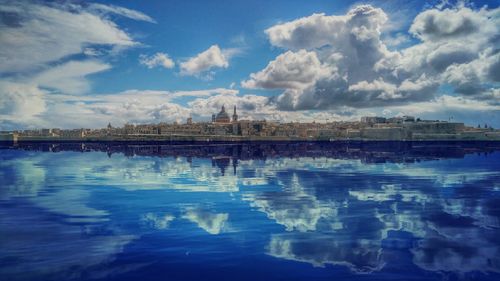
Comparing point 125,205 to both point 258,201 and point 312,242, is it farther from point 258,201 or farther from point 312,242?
point 312,242

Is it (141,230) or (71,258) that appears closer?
(71,258)

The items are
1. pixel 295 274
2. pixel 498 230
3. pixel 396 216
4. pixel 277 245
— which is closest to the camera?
pixel 295 274

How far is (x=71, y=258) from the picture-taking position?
18.4m

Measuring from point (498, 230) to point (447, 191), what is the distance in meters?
15.4

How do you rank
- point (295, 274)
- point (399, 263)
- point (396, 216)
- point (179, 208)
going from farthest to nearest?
1. point (179, 208)
2. point (396, 216)
3. point (399, 263)
4. point (295, 274)

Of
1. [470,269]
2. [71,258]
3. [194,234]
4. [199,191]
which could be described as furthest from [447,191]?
[71,258]

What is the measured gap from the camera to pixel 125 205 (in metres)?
30.9

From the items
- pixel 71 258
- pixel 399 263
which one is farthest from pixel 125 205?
pixel 399 263

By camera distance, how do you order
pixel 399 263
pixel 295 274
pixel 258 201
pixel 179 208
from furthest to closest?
pixel 258 201 < pixel 179 208 < pixel 399 263 < pixel 295 274

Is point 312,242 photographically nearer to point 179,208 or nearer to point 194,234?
point 194,234

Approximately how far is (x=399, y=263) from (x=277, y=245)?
5.08 metres

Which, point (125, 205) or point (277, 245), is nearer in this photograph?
point (277, 245)

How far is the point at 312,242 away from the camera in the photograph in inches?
829

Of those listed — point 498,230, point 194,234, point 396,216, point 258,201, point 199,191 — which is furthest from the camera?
point 199,191
